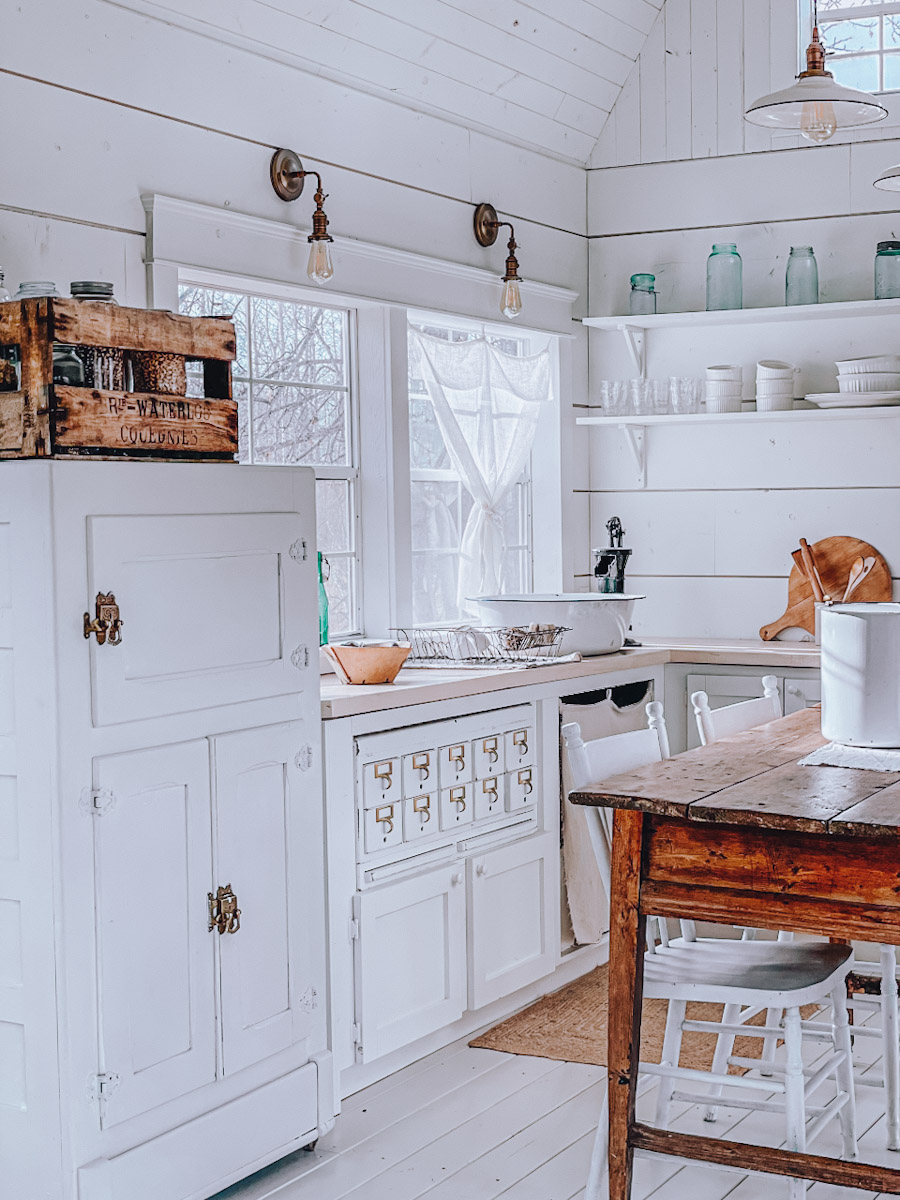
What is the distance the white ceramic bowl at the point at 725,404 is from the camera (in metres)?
4.89

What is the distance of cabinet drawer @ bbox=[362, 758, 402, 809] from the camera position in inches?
133

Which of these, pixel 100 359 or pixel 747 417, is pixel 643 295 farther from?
pixel 100 359

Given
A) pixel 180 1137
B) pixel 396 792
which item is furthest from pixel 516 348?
pixel 180 1137

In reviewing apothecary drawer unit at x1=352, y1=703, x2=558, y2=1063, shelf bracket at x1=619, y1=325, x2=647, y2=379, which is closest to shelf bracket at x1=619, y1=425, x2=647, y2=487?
shelf bracket at x1=619, y1=325, x2=647, y2=379

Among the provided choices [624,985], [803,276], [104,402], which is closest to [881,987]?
[624,985]

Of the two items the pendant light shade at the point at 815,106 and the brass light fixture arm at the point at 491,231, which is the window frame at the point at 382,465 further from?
the pendant light shade at the point at 815,106

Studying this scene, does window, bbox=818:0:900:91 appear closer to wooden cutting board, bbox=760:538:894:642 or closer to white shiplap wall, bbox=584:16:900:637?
white shiplap wall, bbox=584:16:900:637

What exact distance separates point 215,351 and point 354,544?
4.67 ft

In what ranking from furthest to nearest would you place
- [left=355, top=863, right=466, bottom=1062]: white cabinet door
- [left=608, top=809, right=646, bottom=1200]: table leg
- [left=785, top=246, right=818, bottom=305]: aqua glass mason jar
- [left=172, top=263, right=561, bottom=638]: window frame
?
[left=785, top=246, right=818, bottom=305]: aqua glass mason jar < [left=172, top=263, right=561, bottom=638]: window frame < [left=355, top=863, right=466, bottom=1062]: white cabinet door < [left=608, top=809, right=646, bottom=1200]: table leg

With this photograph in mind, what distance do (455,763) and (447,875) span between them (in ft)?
0.93

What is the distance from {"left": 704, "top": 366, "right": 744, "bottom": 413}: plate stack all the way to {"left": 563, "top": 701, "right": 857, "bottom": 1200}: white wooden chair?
2027mm

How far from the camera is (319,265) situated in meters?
3.77

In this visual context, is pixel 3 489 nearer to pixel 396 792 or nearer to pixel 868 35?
pixel 396 792

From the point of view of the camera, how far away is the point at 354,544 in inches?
170
